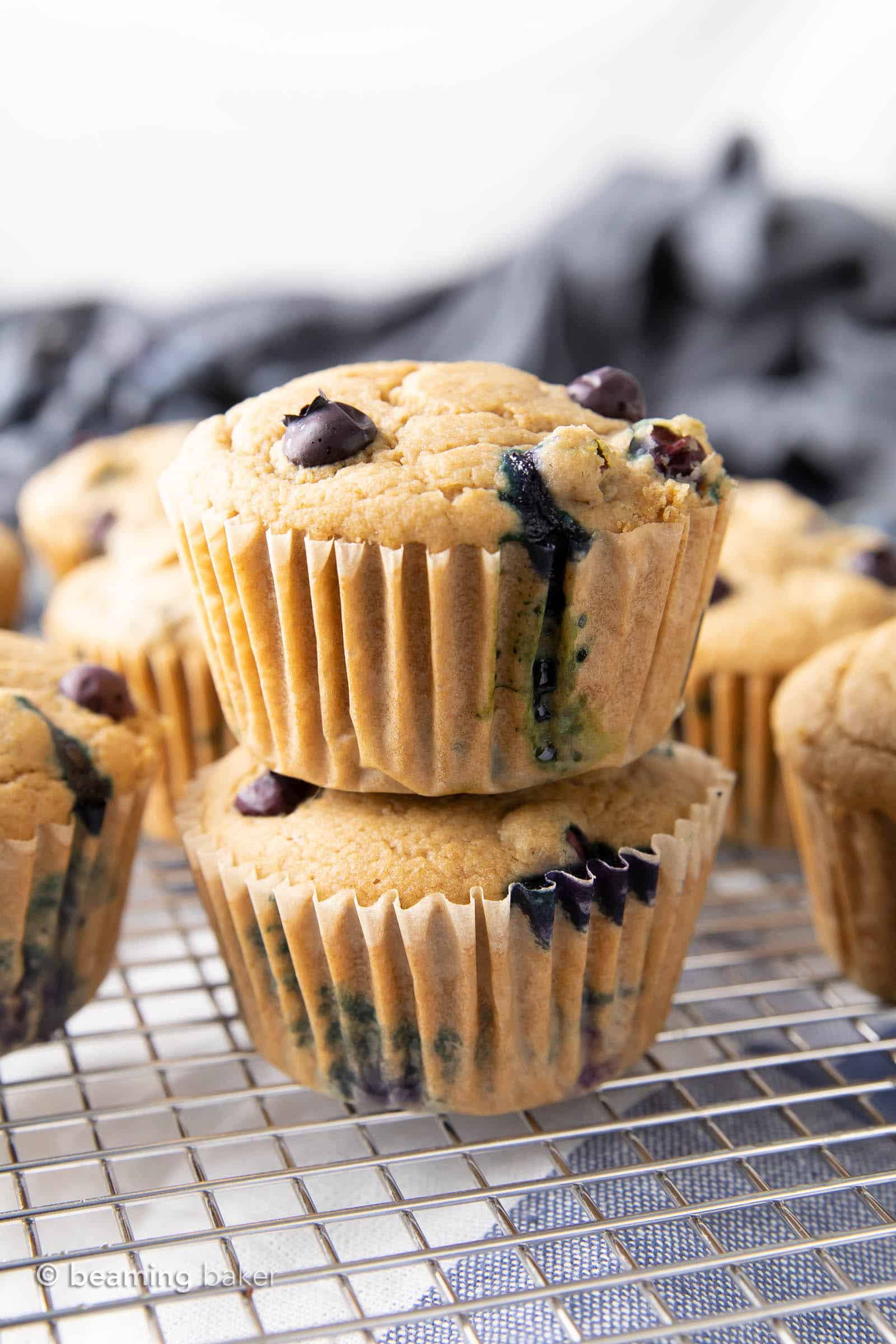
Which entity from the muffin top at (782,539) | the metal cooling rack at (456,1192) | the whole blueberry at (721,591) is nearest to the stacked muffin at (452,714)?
the metal cooling rack at (456,1192)

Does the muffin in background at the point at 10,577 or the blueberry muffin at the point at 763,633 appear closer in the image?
the blueberry muffin at the point at 763,633

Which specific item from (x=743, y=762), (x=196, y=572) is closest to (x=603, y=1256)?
(x=196, y=572)

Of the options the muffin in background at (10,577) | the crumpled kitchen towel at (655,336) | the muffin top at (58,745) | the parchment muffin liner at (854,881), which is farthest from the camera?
the crumpled kitchen towel at (655,336)

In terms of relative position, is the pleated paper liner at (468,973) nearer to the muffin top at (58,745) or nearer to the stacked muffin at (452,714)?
the stacked muffin at (452,714)

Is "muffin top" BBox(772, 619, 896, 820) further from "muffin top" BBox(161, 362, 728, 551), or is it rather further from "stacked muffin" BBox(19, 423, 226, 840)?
"stacked muffin" BBox(19, 423, 226, 840)

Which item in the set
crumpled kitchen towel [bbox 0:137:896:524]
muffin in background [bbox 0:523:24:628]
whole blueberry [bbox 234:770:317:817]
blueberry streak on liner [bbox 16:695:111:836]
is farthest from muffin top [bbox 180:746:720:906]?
crumpled kitchen towel [bbox 0:137:896:524]

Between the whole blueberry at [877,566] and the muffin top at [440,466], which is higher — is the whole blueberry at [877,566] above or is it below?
below

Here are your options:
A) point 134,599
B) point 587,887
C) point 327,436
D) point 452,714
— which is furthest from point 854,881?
point 134,599
